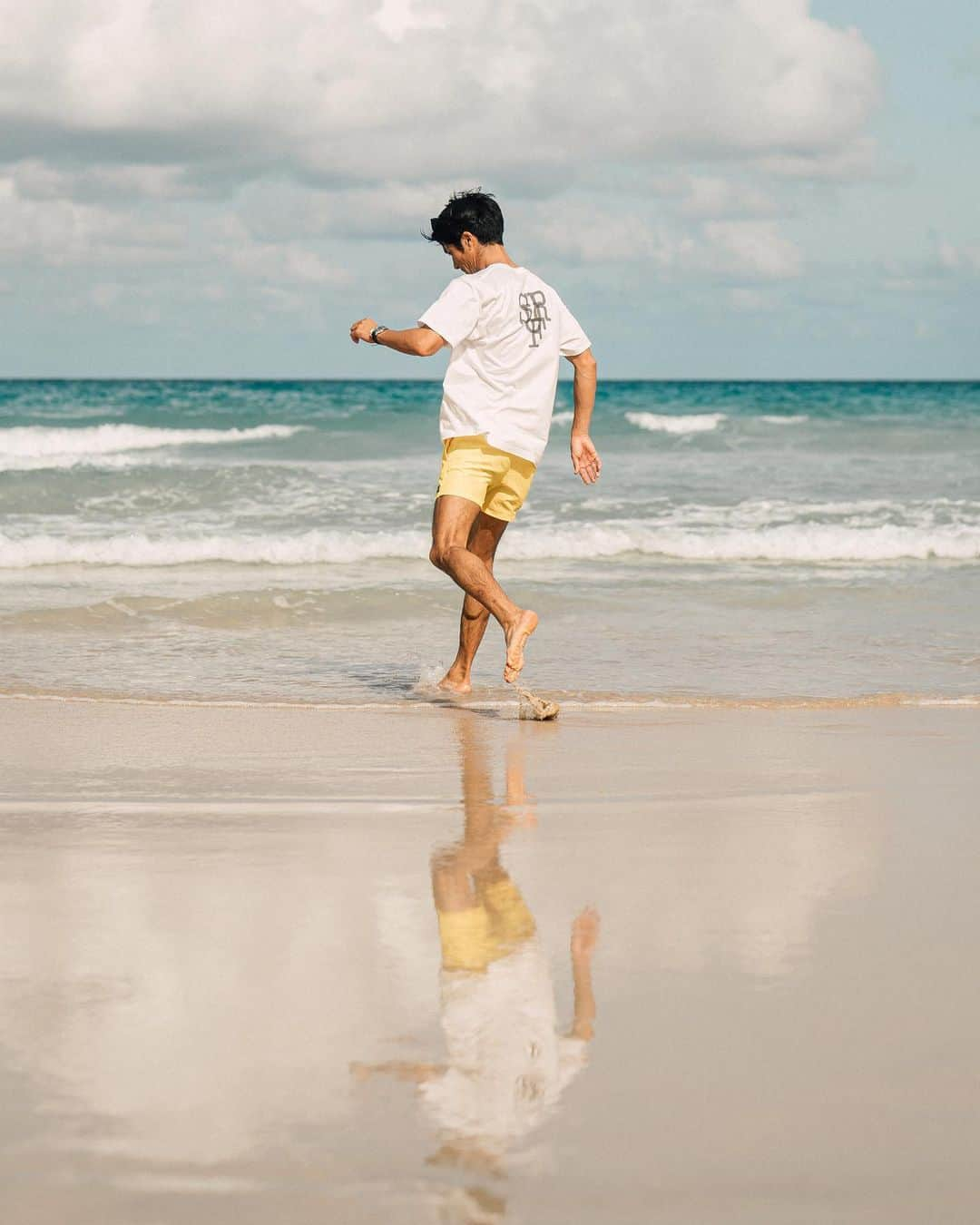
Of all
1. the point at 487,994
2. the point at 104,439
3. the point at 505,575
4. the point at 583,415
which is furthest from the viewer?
the point at 104,439

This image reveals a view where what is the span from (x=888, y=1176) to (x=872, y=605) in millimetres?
7137

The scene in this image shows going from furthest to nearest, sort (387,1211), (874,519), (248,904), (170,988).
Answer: (874,519)
(248,904)
(170,988)
(387,1211)

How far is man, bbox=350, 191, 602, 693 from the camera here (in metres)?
5.29

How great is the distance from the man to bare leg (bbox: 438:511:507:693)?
0.13 metres

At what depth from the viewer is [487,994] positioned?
2562 mm

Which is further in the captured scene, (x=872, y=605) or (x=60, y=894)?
(x=872, y=605)

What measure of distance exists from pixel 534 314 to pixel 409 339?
1.71ft

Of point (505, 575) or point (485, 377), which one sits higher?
point (485, 377)

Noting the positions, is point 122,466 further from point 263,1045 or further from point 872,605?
point 263,1045

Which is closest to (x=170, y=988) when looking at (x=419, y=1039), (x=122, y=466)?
(x=419, y=1039)

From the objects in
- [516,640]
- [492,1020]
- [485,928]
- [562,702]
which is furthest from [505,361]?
[492,1020]

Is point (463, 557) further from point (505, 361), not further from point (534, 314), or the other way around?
point (534, 314)

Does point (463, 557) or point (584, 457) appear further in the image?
point (584, 457)

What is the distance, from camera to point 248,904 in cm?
304
